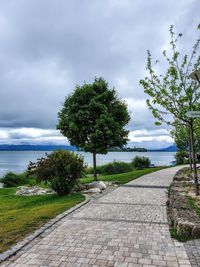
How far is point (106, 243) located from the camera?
567 cm

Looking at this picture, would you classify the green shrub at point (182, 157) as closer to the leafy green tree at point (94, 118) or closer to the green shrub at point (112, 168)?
the green shrub at point (112, 168)

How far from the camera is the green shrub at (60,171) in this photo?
42.1ft

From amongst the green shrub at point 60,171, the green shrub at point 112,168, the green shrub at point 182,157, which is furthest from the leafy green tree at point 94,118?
the green shrub at point 182,157

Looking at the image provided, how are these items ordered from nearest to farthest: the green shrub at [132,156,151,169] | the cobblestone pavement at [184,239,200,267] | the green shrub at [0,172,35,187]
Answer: the cobblestone pavement at [184,239,200,267] < the green shrub at [0,172,35,187] < the green shrub at [132,156,151,169]

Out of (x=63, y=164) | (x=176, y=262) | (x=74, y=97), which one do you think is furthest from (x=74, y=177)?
(x=176, y=262)

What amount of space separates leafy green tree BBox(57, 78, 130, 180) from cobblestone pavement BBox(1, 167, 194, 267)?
32.0 feet

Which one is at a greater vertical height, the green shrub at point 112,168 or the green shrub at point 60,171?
the green shrub at point 60,171

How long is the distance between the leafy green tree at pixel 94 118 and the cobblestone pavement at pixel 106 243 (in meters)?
9.74

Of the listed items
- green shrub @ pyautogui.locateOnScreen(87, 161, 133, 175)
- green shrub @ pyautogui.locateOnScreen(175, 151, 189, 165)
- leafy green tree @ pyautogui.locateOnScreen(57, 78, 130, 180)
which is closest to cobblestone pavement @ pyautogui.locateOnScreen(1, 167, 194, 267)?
leafy green tree @ pyautogui.locateOnScreen(57, 78, 130, 180)

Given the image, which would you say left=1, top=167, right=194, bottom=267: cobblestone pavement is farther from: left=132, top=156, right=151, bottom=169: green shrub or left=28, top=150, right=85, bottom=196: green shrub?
left=132, top=156, right=151, bottom=169: green shrub

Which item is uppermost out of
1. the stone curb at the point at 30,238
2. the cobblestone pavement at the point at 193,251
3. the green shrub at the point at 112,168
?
the green shrub at the point at 112,168

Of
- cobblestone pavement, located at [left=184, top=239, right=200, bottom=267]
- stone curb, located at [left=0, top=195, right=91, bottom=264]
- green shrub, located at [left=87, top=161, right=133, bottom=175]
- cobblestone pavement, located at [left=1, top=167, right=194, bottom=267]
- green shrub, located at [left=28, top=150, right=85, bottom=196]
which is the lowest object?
Result: cobblestone pavement, located at [left=184, top=239, right=200, bottom=267]

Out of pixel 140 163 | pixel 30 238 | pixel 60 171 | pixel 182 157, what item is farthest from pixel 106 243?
pixel 182 157

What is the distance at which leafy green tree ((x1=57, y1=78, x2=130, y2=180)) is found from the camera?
59.4ft
